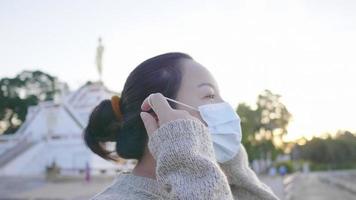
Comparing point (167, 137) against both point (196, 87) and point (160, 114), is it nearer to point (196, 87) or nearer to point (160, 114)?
point (160, 114)

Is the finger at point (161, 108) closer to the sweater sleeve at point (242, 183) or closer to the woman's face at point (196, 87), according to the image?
the woman's face at point (196, 87)

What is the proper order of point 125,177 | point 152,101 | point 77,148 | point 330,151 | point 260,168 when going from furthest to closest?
1. point 330,151
2. point 260,168
3. point 77,148
4. point 125,177
5. point 152,101

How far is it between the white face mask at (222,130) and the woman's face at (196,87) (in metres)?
0.03

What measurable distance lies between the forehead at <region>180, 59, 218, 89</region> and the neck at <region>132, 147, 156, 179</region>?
0.93ft

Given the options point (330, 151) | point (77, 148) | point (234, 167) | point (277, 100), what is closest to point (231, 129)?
point (234, 167)

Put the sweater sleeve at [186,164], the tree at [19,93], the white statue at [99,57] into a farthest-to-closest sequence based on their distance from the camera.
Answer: the tree at [19,93] < the white statue at [99,57] < the sweater sleeve at [186,164]

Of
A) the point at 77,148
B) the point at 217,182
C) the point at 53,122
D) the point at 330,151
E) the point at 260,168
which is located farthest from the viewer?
the point at 330,151

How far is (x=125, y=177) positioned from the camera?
5.44 ft

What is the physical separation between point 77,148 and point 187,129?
27655mm

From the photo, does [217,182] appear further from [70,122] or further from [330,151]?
[330,151]

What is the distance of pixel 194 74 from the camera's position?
5.92ft

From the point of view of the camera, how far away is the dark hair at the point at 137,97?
5.77 ft

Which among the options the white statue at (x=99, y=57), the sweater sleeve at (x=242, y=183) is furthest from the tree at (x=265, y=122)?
the sweater sleeve at (x=242, y=183)

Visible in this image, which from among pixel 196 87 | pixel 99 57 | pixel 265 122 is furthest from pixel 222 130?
pixel 265 122
